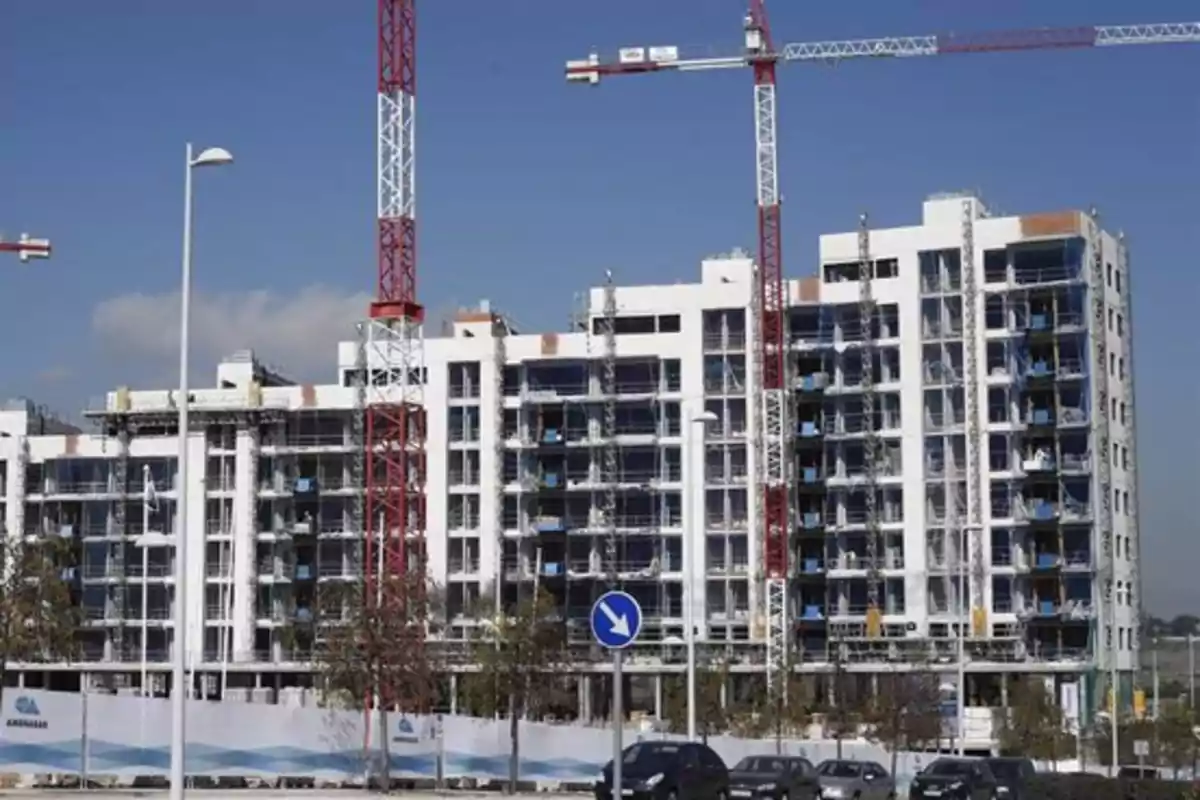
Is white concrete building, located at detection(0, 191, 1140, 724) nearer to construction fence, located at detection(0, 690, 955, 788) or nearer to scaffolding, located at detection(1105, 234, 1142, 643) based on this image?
scaffolding, located at detection(1105, 234, 1142, 643)

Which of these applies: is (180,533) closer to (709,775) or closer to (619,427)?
(709,775)

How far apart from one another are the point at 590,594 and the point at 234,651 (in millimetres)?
24271

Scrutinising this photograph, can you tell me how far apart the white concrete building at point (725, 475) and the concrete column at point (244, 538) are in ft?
0.51

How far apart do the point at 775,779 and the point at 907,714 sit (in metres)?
43.7

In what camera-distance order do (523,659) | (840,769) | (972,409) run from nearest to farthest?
(840,769) → (523,659) → (972,409)

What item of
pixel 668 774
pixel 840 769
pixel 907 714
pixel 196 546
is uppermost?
pixel 196 546

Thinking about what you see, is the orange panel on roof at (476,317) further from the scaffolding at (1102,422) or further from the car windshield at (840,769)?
the car windshield at (840,769)

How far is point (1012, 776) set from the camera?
4766 cm

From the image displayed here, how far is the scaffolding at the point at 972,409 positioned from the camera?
11775cm

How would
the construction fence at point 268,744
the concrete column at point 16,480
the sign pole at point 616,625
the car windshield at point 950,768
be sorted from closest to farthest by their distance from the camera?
the sign pole at point 616,625 → the car windshield at point 950,768 → the construction fence at point 268,744 → the concrete column at point 16,480

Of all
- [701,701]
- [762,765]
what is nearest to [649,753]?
[762,765]

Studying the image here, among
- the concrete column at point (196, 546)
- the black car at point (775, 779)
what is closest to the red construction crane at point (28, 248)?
the concrete column at point (196, 546)

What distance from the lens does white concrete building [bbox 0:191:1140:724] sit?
118 metres

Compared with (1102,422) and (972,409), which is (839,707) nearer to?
(972,409)
